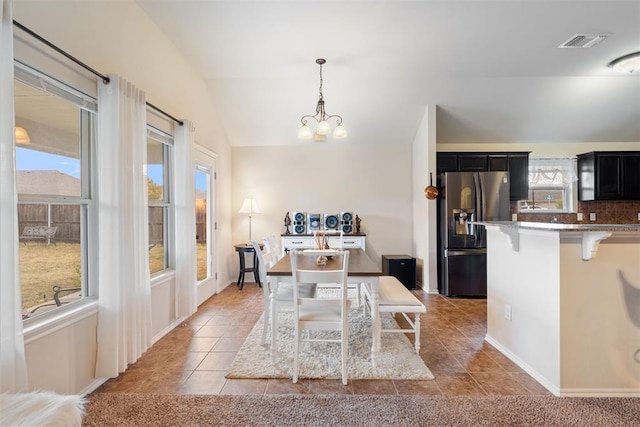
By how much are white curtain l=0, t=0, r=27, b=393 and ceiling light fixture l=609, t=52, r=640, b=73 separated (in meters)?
5.51

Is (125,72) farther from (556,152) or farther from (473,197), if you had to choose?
(556,152)

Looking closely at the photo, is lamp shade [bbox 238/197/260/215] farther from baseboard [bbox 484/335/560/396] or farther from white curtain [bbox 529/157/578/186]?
white curtain [bbox 529/157/578/186]

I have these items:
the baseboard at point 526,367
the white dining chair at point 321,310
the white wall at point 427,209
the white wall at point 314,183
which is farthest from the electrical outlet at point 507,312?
the white wall at point 314,183

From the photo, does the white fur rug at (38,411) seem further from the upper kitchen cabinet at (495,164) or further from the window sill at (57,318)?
the upper kitchen cabinet at (495,164)

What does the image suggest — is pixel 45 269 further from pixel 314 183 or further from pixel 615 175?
pixel 615 175

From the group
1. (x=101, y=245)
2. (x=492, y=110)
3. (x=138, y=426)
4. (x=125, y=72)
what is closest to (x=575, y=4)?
(x=492, y=110)

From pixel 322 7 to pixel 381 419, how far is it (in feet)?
10.4

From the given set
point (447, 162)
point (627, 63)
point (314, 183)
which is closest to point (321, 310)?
point (314, 183)

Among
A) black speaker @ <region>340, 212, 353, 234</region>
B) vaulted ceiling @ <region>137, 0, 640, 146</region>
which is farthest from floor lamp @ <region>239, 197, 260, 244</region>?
black speaker @ <region>340, 212, 353, 234</region>

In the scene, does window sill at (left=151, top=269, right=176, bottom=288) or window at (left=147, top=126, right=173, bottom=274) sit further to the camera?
window at (left=147, top=126, right=173, bottom=274)

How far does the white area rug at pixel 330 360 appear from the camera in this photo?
2154mm

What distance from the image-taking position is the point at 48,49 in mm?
1724

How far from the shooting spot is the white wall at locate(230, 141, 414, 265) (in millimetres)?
5250

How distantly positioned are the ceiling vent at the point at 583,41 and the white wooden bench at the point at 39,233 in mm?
4923
